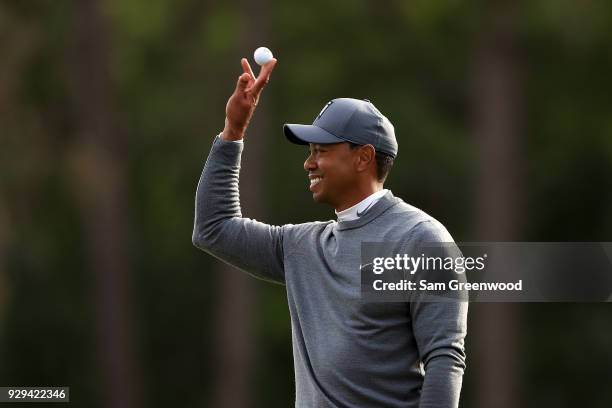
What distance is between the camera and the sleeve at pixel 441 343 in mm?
3854

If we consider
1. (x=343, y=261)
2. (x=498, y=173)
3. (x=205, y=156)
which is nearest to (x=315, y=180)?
(x=343, y=261)

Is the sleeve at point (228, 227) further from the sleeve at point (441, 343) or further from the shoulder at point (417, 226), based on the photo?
the sleeve at point (441, 343)

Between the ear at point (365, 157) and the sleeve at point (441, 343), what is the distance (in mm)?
387

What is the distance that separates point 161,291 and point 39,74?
4.00m

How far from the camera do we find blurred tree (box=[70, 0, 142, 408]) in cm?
1934

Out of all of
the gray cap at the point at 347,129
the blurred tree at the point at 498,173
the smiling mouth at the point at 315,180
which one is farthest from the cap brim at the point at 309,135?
the blurred tree at the point at 498,173

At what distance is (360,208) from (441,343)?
515 millimetres

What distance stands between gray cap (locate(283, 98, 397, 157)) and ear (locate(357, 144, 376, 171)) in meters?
0.02

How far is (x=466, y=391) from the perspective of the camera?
63.3ft

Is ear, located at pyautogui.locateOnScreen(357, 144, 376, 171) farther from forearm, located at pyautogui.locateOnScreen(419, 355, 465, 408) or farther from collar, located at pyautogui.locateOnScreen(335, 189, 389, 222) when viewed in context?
forearm, located at pyautogui.locateOnScreen(419, 355, 465, 408)

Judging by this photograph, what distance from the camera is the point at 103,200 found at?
1975 centimetres

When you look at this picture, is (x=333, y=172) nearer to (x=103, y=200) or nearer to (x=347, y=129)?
(x=347, y=129)

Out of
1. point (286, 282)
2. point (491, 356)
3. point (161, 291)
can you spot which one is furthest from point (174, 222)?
point (286, 282)

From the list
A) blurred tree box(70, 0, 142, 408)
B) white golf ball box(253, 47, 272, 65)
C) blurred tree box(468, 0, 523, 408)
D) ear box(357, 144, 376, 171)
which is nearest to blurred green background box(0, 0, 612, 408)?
blurred tree box(70, 0, 142, 408)
